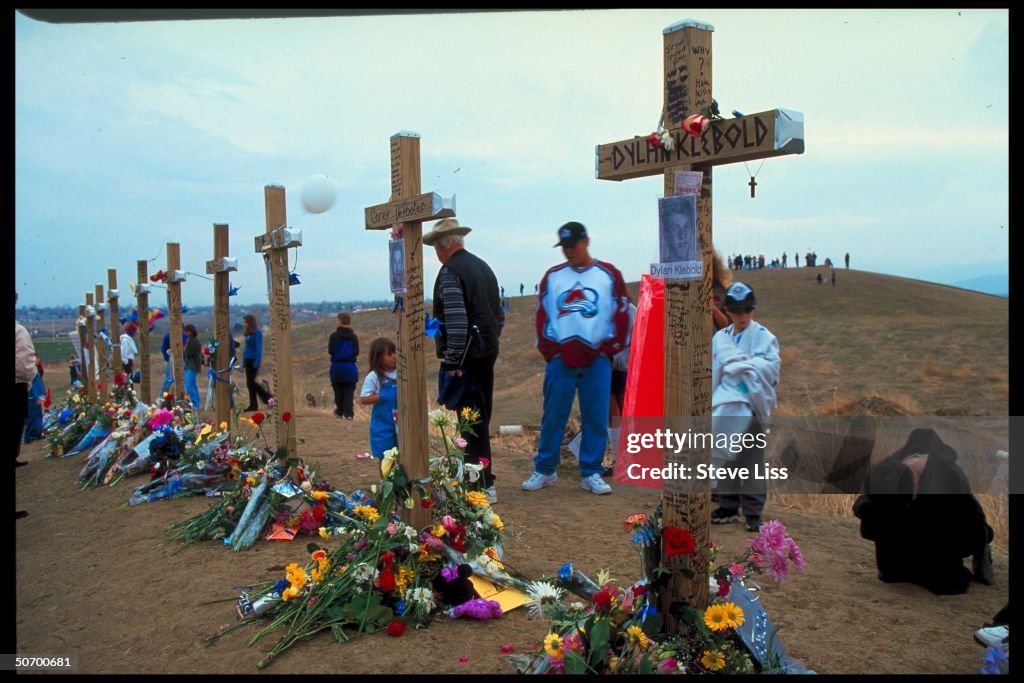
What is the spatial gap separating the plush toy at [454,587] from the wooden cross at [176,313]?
6099 millimetres

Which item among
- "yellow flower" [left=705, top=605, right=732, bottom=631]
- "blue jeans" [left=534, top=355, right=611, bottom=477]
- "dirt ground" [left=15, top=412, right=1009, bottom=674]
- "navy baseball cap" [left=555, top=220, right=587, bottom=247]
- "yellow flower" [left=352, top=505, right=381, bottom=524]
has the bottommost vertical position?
"dirt ground" [left=15, top=412, right=1009, bottom=674]

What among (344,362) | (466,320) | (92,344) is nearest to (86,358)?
(92,344)

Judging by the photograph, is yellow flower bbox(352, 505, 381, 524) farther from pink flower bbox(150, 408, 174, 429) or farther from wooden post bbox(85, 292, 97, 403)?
wooden post bbox(85, 292, 97, 403)

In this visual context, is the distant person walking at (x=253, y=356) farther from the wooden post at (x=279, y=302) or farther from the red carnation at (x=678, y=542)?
the red carnation at (x=678, y=542)

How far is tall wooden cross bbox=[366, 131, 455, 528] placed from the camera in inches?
164

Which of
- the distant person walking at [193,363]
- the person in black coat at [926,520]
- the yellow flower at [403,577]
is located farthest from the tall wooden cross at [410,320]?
the distant person walking at [193,363]

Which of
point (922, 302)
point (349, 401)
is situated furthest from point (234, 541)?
point (922, 302)

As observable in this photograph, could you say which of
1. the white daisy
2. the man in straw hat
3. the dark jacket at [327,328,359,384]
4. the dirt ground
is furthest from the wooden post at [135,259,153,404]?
the white daisy

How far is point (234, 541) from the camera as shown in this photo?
483 cm

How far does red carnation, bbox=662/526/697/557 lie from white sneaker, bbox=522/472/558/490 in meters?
3.17

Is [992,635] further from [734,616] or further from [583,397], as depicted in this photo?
[583,397]

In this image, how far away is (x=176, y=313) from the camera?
29.2 feet

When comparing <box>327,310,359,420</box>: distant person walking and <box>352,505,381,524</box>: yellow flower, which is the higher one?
<box>327,310,359,420</box>: distant person walking
